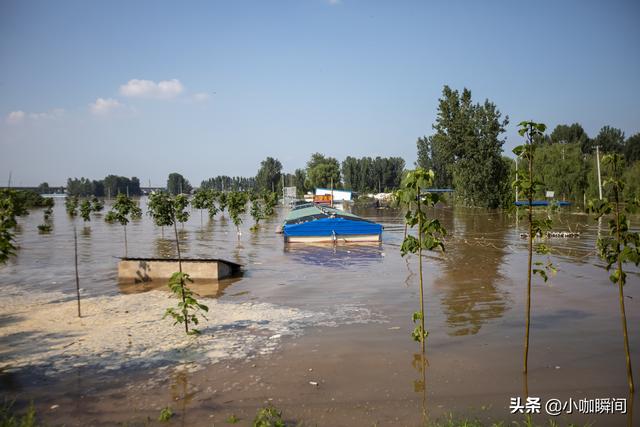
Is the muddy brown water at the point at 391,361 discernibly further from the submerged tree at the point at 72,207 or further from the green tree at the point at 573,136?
the green tree at the point at 573,136

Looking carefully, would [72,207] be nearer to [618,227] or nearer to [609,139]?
[618,227]

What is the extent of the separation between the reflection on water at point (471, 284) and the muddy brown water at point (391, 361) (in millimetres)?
64

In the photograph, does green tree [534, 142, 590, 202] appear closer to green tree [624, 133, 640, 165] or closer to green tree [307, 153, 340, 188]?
green tree [624, 133, 640, 165]

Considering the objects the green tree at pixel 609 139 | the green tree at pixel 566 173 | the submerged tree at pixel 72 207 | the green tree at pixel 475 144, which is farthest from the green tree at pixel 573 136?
the submerged tree at pixel 72 207

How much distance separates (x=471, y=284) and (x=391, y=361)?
8588 mm

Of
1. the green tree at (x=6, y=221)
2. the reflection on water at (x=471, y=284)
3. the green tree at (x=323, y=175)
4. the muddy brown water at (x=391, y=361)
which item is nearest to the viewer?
the muddy brown water at (x=391, y=361)

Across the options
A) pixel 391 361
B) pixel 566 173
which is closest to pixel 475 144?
pixel 566 173

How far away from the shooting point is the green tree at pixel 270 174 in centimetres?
15688

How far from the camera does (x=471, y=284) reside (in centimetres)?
1662

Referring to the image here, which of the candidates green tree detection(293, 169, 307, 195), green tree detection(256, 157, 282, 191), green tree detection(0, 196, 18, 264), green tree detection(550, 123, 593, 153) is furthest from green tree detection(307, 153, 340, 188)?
green tree detection(0, 196, 18, 264)

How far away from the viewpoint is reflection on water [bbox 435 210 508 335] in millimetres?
12195

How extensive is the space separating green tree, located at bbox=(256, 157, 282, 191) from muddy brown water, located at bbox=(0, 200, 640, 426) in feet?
452

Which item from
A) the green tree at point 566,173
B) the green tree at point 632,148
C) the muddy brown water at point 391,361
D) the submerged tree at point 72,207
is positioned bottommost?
the muddy brown water at point 391,361

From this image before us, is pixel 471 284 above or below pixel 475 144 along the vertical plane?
below
